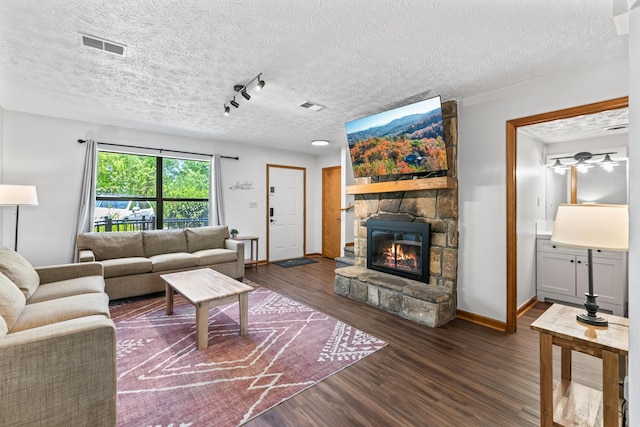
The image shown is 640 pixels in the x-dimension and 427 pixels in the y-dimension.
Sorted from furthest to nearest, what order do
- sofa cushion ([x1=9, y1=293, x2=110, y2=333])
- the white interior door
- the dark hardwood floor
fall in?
the white interior door → sofa cushion ([x1=9, y1=293, x2=110, y2=333]) → the dark hardwood floor

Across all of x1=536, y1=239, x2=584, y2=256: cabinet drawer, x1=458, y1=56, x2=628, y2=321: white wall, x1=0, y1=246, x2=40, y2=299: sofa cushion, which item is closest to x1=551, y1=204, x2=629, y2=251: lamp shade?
x1=458, y1=56, x2=628, y2=321: white wall

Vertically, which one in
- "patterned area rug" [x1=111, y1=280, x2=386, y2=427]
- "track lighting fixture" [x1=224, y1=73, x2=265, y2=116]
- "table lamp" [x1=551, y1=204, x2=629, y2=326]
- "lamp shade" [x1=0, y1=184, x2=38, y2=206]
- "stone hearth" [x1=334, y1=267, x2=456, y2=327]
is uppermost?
"track lighting fixture" [x1=224, y1=73, x2=265, y2=116]

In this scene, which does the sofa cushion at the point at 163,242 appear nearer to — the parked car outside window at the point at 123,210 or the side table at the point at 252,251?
the parked car outside window at the point at 123,210

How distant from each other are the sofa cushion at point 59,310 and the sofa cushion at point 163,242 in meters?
1.88

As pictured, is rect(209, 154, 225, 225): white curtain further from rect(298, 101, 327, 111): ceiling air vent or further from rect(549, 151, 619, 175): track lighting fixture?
rect(549, 151, 619, 175): track lighting fixture

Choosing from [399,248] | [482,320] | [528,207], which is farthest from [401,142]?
[482,320]

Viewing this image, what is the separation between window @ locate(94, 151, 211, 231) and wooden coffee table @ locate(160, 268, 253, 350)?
2029 mm

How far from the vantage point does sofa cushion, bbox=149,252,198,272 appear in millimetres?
3848

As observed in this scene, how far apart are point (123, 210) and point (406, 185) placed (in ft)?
13.8

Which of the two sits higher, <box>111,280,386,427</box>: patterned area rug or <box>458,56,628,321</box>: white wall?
<box>458,56,628,321</box>: white wall

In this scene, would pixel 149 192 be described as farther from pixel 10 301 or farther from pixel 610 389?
pixel 610 389

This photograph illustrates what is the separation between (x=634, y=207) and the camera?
1.63ft

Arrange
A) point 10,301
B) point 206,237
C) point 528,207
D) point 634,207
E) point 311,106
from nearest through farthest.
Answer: point 634,207, point 10,301, point 311,106, point 528,207, point 206,237

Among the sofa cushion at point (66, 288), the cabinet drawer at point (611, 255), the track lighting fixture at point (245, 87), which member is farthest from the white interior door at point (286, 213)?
the cabinet drawer at point (611, 255)
